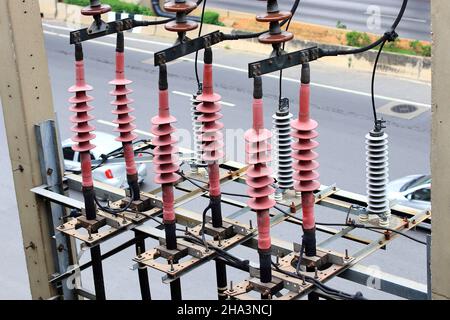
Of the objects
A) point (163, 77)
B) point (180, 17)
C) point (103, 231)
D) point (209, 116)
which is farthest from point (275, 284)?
point (180, 17)

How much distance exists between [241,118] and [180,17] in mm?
20963

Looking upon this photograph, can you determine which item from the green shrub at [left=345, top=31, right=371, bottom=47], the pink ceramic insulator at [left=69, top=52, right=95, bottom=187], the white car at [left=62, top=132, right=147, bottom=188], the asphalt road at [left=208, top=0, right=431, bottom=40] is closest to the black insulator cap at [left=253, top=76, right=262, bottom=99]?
the pink ceramic insulator at [left=69, top=52, right=95, bottom=187]

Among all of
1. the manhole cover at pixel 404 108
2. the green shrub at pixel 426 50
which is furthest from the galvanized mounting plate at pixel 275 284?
the green shrub at pixel 426 50

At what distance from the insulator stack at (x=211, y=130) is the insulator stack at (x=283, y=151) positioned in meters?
0.83

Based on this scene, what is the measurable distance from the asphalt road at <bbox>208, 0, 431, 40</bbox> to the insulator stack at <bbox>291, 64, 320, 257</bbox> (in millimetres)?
29397

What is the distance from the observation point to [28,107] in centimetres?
980

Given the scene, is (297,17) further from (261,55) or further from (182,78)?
(182,78)

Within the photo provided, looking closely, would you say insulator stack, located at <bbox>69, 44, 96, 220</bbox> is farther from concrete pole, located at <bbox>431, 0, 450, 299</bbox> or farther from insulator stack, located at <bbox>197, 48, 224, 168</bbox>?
concrete pole, located at <bbox>431, 0, 450, 299</bbox>

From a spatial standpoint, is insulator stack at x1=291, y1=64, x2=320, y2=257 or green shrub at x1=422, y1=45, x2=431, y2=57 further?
green shrub at x1=422, y1=45, x2=431, y2=57

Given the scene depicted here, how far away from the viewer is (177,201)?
893cm

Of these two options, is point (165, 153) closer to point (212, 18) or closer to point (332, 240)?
point (332, 240)

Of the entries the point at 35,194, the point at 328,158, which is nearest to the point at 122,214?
the point at 35,194

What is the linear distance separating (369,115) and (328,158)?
3.78 meters

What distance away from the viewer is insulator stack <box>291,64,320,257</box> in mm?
7188
